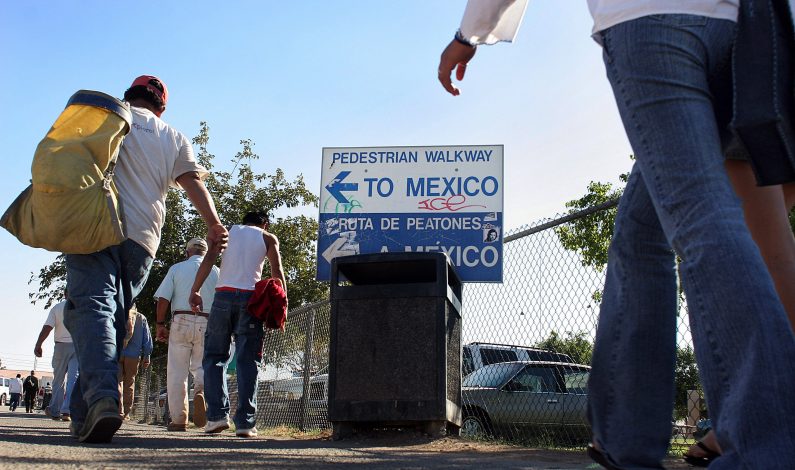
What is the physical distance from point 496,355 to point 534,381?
78 cm

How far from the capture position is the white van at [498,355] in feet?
23.1

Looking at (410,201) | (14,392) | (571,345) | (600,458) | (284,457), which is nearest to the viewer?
(600,458)

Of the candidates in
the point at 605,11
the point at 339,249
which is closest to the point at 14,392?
the point at 339,249

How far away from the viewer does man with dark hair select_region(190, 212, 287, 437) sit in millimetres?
6422

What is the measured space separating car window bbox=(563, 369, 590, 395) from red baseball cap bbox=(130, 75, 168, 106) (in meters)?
3.86

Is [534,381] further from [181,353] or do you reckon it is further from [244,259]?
[181,353]

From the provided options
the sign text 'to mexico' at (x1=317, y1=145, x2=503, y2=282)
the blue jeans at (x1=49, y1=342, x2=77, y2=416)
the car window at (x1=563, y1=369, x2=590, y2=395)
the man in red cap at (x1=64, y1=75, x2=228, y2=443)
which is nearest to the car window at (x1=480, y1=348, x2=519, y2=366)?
the car window at (x1=563, y1=369, x2=590, y2=395)

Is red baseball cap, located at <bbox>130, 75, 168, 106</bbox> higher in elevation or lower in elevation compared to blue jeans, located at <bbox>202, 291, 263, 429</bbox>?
higher

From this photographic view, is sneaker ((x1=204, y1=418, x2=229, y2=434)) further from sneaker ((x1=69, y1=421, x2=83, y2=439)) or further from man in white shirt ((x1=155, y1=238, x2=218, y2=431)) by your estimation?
sneaker ((x1=69, y1=421, x2=83, y2=439))

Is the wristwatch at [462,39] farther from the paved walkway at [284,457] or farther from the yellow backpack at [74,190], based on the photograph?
the yellow backpack at [74,190]

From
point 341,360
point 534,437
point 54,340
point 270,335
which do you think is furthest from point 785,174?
point 54,340

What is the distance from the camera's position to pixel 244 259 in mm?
6680

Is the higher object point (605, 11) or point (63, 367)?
point (605, 11)

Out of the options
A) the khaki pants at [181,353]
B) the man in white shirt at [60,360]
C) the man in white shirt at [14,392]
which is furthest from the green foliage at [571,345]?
the man in white shirt at [14,392]
